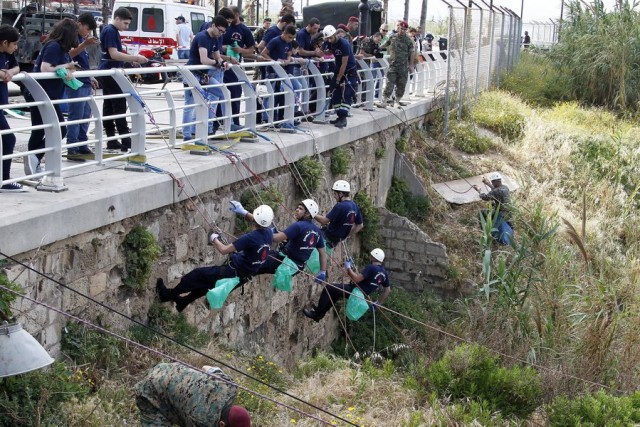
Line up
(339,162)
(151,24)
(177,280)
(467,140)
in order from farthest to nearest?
(151,24), (467,140), (339,162), (177,280)

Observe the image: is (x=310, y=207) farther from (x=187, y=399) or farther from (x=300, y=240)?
(x=187, y=399)

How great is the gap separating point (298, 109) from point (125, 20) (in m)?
4.62

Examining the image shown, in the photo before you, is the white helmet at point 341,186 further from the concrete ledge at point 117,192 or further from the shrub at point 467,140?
the shrub at point 467,140

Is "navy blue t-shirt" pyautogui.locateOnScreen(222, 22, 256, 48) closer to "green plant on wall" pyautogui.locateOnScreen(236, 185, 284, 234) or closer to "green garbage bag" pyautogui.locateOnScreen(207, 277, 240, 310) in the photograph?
"green plant on wall" pyautogui.locateOnScreen(236, 185, 284, 234)

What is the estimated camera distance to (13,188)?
7.86 meters

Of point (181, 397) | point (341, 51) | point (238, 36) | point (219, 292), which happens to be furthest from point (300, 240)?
point (341, 51)

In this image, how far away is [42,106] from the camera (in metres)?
7.92

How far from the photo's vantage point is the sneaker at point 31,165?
325 inches

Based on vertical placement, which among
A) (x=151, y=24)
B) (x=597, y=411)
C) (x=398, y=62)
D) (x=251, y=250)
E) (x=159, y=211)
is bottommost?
(x=597, y=411)

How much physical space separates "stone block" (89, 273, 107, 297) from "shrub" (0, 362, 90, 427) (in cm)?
98

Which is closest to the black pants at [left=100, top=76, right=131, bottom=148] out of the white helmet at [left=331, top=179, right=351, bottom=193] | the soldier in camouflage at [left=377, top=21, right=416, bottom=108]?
the white helmet at [left=331, top=179, right=351, bottom=193]

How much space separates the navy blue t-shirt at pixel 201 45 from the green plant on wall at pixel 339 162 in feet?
10.6

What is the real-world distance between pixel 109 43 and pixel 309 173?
346cm

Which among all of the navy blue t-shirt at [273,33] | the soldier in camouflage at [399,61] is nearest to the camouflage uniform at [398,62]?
the soldier in camouflage at [399,61]
